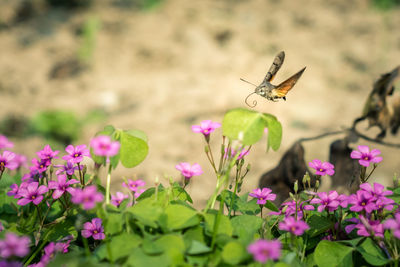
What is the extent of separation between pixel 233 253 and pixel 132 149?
0.41 meters

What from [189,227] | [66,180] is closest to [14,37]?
[66,180]

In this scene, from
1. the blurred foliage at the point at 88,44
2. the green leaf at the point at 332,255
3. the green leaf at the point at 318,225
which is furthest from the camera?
the blurred foliage at the point at 88,44

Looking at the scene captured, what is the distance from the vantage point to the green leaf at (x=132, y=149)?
3.55 ft

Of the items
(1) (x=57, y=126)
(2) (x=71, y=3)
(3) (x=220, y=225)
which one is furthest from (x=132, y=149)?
(2) (x=71, y=3)

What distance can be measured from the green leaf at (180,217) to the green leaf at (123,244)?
95 millimetres

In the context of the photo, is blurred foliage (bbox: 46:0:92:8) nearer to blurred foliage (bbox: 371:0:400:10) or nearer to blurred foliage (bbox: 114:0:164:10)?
blurred foliage (bbox: 114:0:164:10)

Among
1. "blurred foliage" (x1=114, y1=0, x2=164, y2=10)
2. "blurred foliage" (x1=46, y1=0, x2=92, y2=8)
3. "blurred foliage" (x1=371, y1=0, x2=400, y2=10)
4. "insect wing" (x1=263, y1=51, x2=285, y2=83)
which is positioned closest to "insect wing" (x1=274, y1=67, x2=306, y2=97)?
"insect wing" (x1=263, y1=51, x2=285, y2=83)

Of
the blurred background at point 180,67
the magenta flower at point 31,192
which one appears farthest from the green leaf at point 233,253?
the blurred background at point 180,67

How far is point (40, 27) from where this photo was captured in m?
6.30

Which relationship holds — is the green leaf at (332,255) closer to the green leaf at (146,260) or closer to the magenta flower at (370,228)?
the magenta flower at (370,228)

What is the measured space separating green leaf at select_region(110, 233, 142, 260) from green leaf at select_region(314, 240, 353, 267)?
19.3 inches

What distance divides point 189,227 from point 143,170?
274cm

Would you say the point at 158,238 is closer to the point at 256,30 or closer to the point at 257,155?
the point at 257,155

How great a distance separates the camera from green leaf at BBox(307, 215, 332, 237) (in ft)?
3.80
